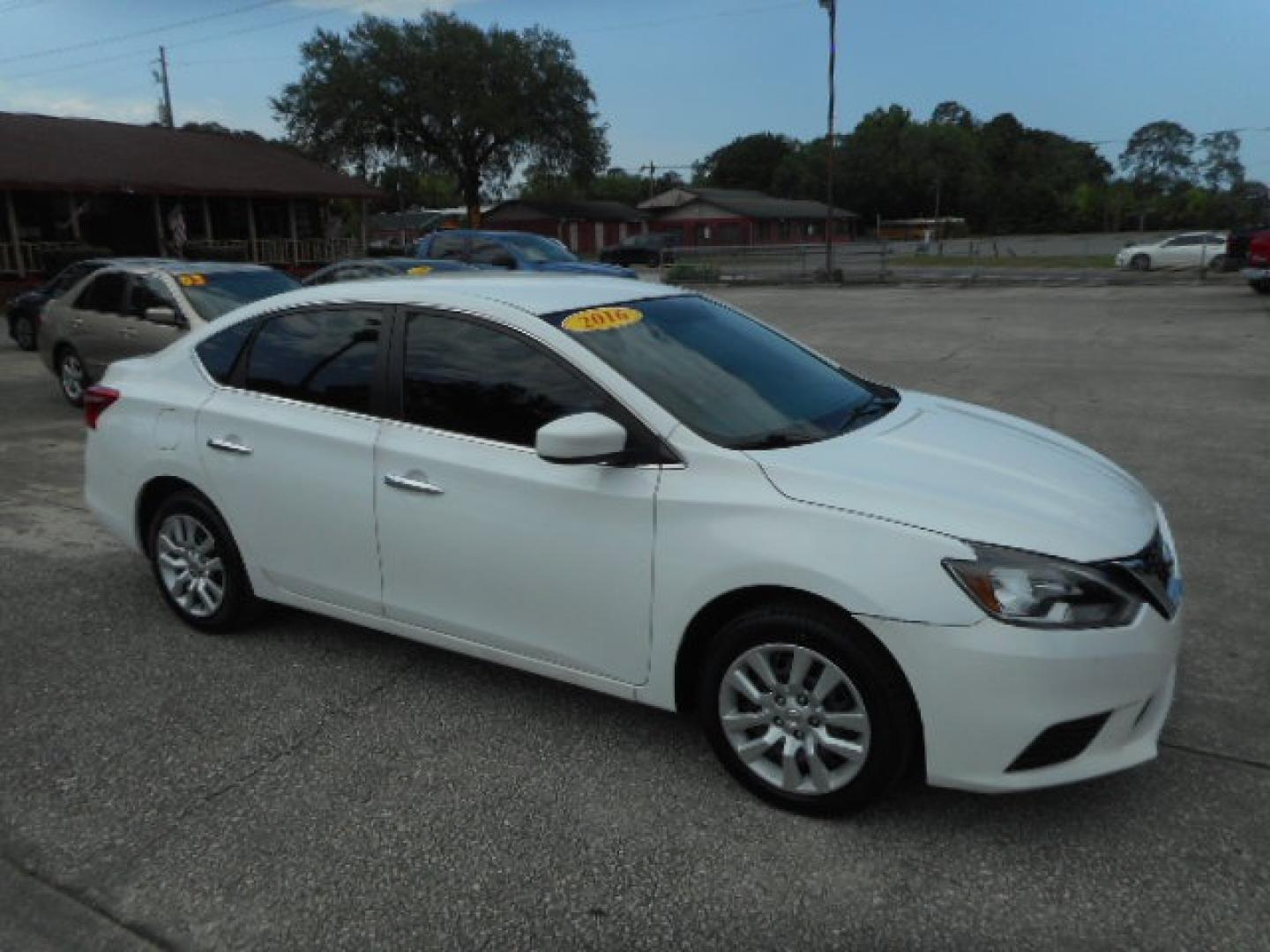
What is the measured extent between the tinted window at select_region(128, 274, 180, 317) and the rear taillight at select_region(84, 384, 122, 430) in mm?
4955

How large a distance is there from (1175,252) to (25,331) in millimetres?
31346

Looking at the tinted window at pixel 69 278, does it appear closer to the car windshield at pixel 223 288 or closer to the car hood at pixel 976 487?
the car windshield at pixel 223 288

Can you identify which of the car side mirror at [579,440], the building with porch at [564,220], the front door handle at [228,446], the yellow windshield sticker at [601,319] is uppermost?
the building with porch at [564,220]

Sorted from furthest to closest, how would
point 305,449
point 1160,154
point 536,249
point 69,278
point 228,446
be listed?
point 1160,154, point 536,249, point 69,278, point 228,446, point 305,449

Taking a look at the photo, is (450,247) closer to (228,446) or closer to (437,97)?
(228,446)

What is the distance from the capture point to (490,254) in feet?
55.3

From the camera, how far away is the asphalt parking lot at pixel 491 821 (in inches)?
103

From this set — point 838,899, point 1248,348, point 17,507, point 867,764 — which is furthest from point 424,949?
point 1248,348

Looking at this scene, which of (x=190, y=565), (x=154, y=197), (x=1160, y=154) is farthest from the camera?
(x=1160, y=154)

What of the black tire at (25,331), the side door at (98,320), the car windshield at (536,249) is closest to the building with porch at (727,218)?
the car windshield at (536,249)

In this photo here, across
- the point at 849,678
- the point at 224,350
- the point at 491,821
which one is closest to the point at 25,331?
the point at 224,350

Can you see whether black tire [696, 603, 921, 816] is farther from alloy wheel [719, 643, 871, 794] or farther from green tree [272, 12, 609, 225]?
green tree [272, 12, 609, 225]

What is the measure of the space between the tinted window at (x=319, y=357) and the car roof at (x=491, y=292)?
8 cm

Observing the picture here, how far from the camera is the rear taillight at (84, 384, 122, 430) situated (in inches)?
181
